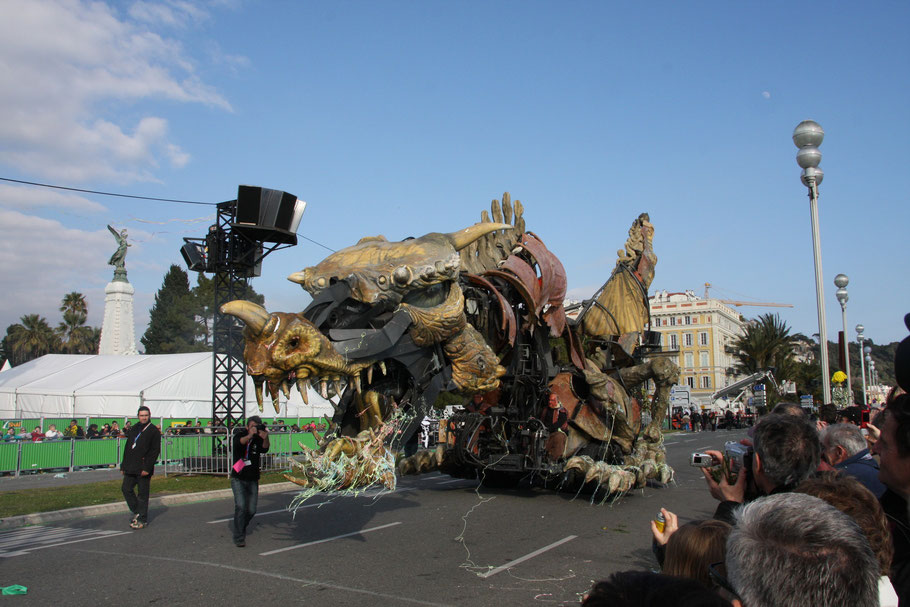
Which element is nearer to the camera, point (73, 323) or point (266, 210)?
point (266, 210)

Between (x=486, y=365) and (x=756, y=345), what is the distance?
40076mm

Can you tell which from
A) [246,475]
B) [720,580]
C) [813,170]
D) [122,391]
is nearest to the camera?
[720,580]

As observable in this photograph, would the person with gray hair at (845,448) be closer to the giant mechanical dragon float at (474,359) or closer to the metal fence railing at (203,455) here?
the giant mechanical dragon float at (474,359)

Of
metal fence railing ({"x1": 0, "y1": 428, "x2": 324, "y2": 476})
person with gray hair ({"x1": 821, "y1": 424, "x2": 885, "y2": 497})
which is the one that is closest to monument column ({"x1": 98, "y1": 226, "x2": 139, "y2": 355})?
metal fence railing ({"x1": 0, "y1": 428, "x2": 324, "y2": 476})

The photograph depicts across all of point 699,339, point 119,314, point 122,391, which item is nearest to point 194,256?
point 122,391

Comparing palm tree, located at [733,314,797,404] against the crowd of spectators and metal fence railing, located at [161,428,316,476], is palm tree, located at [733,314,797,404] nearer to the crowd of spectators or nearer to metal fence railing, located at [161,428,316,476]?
metal fence railing, located at [161,428,316,476]

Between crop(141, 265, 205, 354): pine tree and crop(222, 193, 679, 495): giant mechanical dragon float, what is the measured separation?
5960 cm

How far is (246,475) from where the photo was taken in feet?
26.7

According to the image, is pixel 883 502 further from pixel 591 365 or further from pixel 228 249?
pixel 228 249

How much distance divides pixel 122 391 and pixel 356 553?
21.8 metres

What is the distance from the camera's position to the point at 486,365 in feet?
23.4

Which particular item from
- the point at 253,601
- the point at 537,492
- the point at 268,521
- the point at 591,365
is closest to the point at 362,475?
the point at 253,601

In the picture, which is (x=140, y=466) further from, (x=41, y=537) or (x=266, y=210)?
(x=266, y=210)

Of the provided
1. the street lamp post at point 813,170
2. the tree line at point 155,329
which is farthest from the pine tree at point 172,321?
the street lamp post at point 813,170
